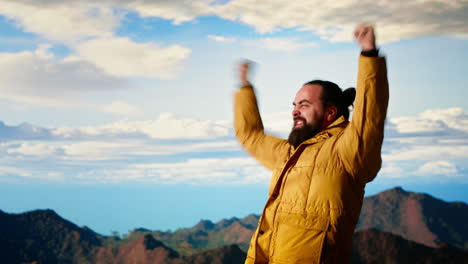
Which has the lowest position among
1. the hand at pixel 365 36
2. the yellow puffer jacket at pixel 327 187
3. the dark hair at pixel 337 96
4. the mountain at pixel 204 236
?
the mountain at pixel 204 236

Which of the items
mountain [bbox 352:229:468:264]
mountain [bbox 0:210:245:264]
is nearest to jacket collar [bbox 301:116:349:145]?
mountain [bbox 352:229:468:264]

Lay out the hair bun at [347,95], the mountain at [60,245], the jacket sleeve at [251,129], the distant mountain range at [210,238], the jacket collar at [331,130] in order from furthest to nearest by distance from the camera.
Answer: the mountain at [60,245] < the distant mountain range at [210,238] < the jacket sleeve at [251,129] < the hair bun at [347,95] < the jacket collar at [331,130]

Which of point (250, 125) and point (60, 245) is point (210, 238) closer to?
point (60, 245)

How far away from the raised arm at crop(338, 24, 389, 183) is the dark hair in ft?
1.47

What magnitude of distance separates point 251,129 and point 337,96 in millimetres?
1015

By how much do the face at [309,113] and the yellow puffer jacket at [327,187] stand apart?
0.33 feet

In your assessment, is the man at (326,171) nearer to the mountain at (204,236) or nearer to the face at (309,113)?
the face at (309,113)

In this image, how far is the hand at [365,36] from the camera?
3.24 metres

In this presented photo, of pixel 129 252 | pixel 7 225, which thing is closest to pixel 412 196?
pixel 129 252

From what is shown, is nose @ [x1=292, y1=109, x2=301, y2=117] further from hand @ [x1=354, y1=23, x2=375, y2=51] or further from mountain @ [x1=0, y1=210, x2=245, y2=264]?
mountain @ [x1=0, y1=210, x2=245, y2=264]

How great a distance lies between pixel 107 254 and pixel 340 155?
22.1 meters

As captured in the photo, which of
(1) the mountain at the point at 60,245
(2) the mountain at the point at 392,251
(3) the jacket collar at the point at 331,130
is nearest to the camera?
(3) the jacket collar at the point at 331,130

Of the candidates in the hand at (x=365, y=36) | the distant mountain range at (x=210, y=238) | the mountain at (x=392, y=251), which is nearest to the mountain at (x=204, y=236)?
the distant mountain range at (x=210, y=238)

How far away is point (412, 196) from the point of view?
90.8 feet
